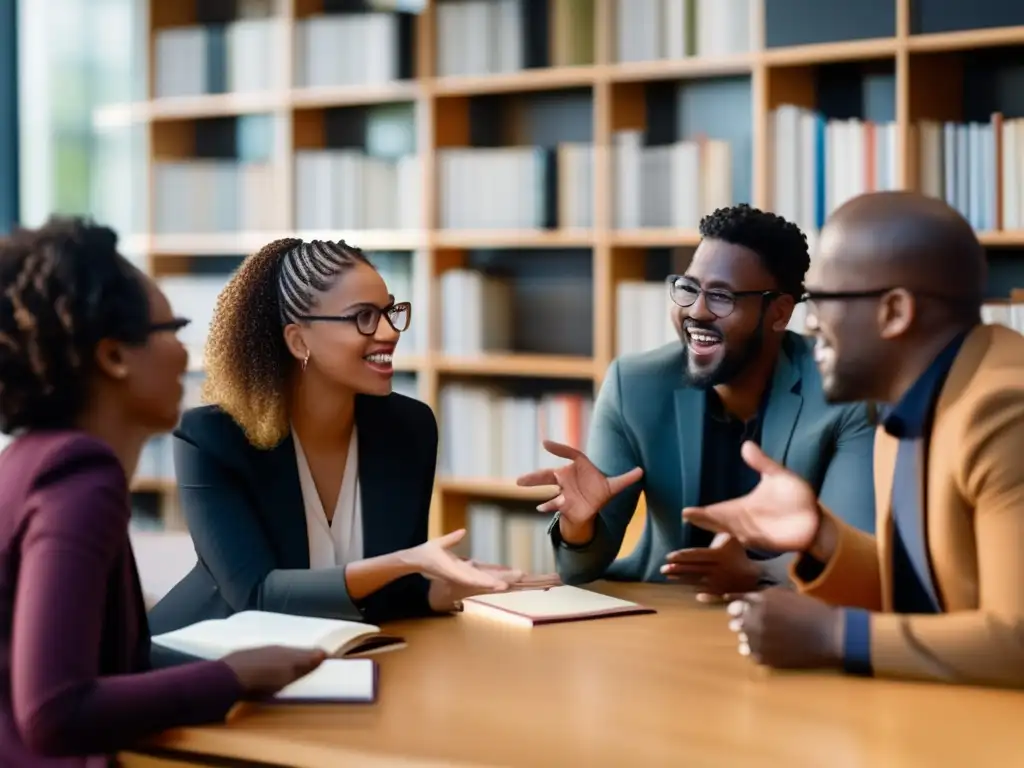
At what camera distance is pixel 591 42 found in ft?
13.5

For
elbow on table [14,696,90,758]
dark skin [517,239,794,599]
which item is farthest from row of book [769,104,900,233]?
elbow on table [14,696,90,758]

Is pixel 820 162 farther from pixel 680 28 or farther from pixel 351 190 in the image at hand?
pixel 351 190

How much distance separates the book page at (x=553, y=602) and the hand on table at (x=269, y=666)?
0.51 m

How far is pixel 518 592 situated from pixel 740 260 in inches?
27.8

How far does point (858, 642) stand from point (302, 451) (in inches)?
36.2

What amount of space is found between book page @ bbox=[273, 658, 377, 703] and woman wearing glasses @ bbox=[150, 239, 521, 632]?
0.28 m

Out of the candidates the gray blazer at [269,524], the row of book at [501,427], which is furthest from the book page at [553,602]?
the row of book at [501,427]

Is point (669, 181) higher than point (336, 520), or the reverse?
point (669, 181)

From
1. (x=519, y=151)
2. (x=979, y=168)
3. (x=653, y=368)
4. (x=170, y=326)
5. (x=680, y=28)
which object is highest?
(x=680, y=28)

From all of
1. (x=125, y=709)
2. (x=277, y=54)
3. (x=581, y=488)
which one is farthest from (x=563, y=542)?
(x=277, y=54)

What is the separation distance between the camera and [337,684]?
1.67 metres

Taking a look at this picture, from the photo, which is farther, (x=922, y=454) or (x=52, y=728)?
(x=922, y=454)

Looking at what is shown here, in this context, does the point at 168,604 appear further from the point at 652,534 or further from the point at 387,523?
the point at 652,534

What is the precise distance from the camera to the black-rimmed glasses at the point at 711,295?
8.08 feet
